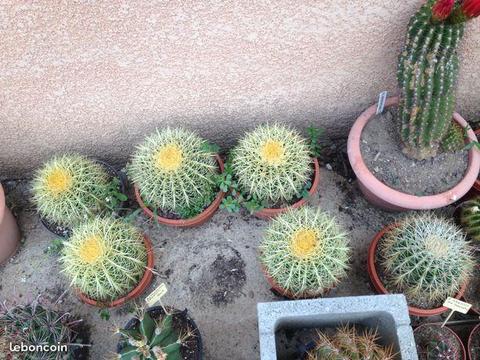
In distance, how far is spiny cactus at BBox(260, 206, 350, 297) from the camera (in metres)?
2.14

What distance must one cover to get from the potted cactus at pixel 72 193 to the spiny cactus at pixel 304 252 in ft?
3.35

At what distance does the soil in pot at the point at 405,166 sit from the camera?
8.53 feet

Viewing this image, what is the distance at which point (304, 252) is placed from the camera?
2125 millimetres

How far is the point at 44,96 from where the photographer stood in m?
2.64

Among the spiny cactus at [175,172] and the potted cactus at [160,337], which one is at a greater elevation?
the spiny cactus at [175,172]

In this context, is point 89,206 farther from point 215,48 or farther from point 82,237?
point 215,48

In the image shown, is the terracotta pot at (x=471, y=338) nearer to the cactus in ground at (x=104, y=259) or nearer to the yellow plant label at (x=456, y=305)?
the yellow plant label at (x=456, y=305)

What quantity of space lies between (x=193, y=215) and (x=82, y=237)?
66 centimetres

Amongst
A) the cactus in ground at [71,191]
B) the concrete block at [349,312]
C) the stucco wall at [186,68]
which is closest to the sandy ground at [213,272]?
the cactus in ground at [71,191]

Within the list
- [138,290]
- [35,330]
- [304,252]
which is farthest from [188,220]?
[35,330]

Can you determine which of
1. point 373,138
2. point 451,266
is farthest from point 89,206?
point 451,266

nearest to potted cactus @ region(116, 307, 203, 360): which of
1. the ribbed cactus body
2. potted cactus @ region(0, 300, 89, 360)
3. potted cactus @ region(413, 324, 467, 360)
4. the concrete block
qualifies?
potted cactus @ region(0, 300, 89, 360)

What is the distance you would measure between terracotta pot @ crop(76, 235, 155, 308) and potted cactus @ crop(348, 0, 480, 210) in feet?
4.16

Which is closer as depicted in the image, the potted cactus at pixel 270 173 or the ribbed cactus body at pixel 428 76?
the ribbed cactus body at pixel 428 76
